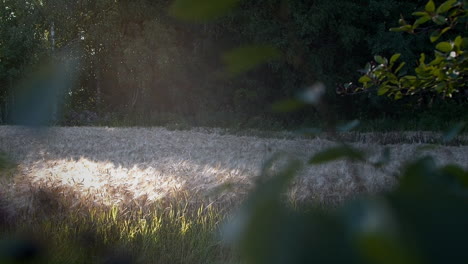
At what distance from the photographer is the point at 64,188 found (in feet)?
7.24

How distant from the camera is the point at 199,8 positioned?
268mm

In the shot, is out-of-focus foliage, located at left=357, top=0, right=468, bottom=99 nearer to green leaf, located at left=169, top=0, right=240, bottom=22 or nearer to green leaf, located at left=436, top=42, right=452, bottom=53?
green leaf, located at left=436, top=42, right=452, bottom=53

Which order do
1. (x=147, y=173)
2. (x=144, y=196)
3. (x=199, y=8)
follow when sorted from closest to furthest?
(x=199, y=8) → (x=144, y=196) → (x=147, y=173)

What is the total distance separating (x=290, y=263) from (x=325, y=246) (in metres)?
0.02

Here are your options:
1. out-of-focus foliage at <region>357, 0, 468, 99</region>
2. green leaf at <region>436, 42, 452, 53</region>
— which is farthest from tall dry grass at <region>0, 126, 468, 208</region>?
green leaf at <region>436, 42, 452, 53</region>

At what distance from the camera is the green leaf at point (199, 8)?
26cm

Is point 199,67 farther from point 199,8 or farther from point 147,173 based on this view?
point 199,8

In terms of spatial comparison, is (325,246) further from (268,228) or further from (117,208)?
(117,208)

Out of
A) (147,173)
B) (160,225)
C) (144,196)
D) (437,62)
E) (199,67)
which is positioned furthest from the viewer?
(199,67)

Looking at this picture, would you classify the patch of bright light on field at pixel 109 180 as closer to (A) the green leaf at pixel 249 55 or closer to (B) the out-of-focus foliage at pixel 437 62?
(B) the out-of-focus foliage at pixel 437 62

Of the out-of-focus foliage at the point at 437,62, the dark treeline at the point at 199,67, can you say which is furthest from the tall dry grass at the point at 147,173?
the dark treeline at the point at 199,67

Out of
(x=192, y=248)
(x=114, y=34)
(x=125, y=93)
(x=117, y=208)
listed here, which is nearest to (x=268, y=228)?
(x=192, y=248)

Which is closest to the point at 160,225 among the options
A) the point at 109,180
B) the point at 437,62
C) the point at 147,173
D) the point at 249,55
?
the point at 109,180

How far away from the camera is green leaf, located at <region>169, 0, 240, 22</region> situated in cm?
26
